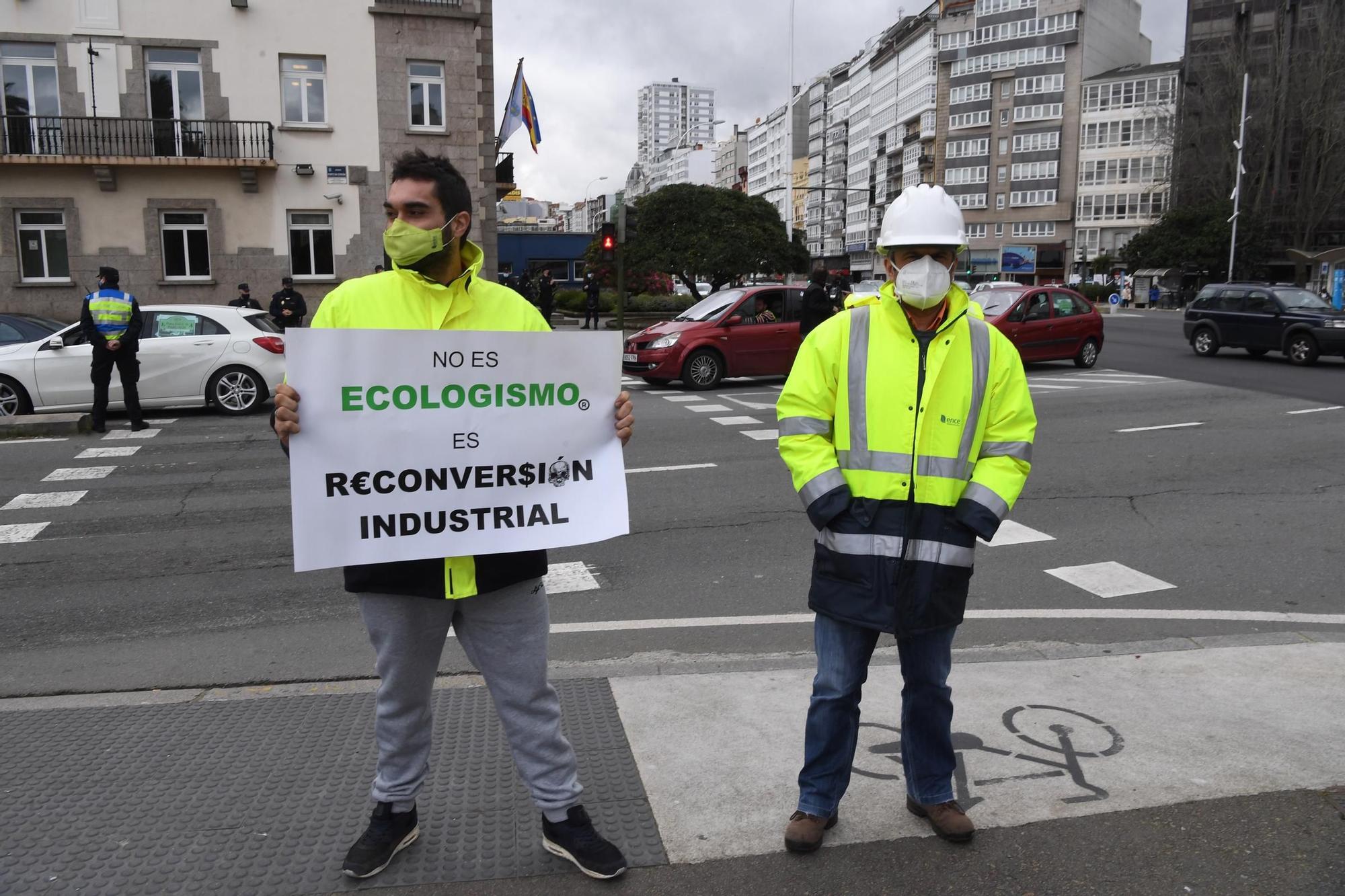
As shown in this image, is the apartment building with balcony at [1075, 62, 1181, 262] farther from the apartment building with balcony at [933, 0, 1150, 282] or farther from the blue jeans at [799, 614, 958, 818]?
the blue jeans at [799, 614, 958, 818]

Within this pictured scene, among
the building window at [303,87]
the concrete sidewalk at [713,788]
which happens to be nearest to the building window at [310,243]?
the building window at [303,87]

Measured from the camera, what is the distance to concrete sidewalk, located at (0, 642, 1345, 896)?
→ 9.81 ft

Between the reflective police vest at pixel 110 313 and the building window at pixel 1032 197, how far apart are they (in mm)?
91011

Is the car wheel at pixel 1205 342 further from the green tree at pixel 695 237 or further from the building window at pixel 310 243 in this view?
the green tree at pixel 695 237

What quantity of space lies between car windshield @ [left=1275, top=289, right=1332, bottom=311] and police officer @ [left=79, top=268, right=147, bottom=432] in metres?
20.7

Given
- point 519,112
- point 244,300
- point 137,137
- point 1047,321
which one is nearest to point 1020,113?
point 519,112

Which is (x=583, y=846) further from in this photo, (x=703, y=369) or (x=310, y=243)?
(x=310, y=243)

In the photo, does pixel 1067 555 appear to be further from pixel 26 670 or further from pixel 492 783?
pixel 26 670

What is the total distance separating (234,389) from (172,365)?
80cm

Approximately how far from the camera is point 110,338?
12477 mm

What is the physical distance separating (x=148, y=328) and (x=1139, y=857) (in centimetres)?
1375

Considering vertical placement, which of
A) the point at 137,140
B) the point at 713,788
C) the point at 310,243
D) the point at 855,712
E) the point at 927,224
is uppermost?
the point at 137,140

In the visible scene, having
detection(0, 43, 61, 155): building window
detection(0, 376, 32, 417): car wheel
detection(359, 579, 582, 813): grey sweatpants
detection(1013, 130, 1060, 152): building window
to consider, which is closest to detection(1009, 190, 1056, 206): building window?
detection(1013, 130, 1060, 152): building window

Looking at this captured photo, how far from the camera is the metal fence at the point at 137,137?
86.6 feet
